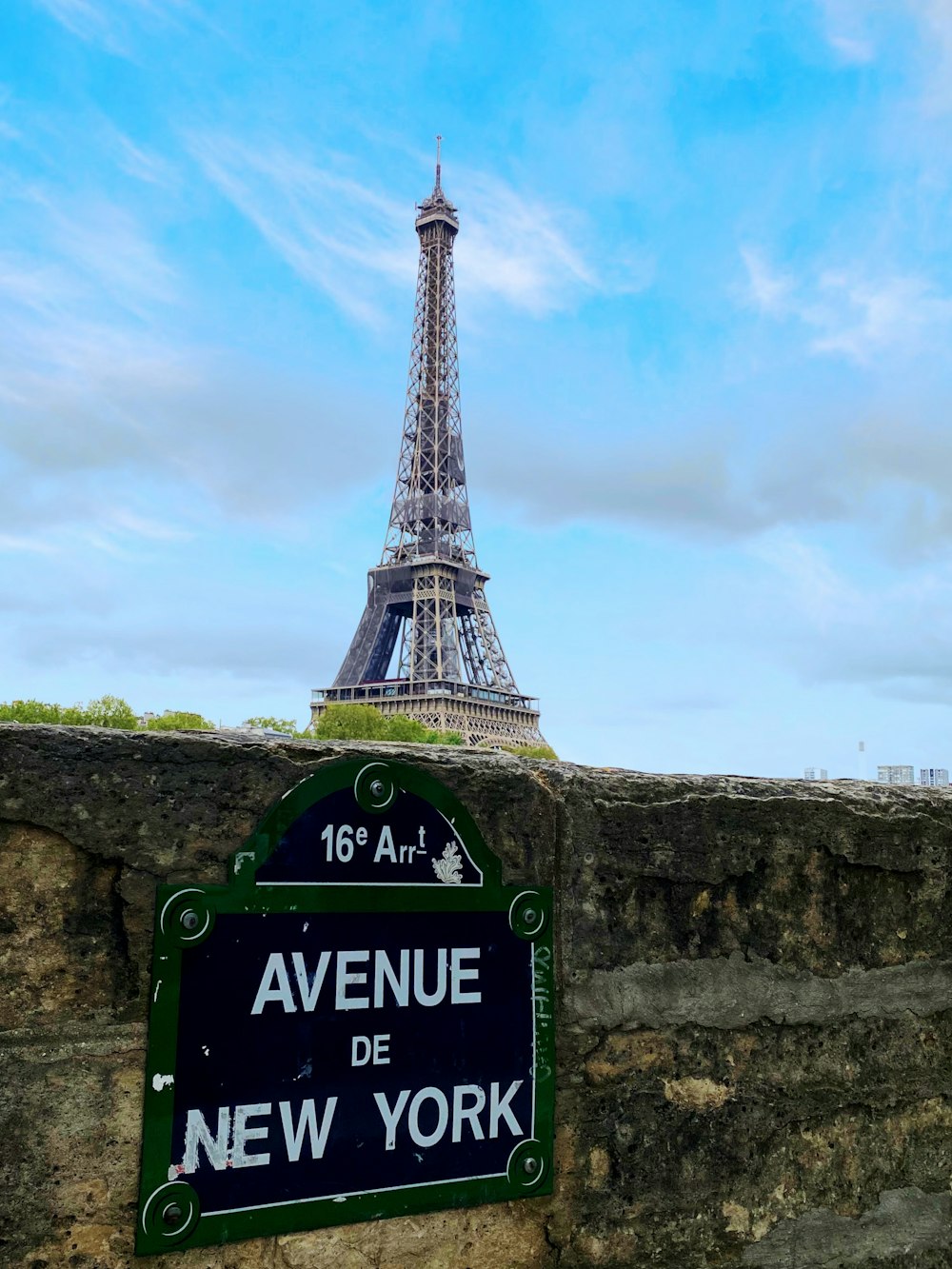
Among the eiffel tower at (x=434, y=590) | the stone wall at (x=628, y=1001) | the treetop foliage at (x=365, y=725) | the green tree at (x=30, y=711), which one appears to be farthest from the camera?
the eiffel tower at (x=434, y=590)

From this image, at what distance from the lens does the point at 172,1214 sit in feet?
5.86

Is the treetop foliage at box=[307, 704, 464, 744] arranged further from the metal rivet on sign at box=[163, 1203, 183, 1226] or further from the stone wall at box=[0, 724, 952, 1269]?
the metal rivet on sign at box=[163, 1203, 183, 1226]

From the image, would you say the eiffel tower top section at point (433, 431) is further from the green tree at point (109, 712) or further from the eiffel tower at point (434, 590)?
the green tree at point (109, 712)

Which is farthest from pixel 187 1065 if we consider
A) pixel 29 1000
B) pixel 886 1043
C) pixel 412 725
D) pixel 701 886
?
pixel 412 725

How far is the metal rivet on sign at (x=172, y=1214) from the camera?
5.84ft

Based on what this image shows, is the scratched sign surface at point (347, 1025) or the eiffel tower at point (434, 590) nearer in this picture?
the scratched sign surface at point (347, 1025)

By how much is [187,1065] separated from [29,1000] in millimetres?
272

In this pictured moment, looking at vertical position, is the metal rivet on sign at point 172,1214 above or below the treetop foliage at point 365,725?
below

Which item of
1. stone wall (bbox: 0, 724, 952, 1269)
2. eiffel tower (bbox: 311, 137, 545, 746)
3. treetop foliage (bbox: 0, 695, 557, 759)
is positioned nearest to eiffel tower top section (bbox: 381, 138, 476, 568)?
eiffel tower (bbox: 311, 137, 545, 746)

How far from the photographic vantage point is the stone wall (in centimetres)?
178

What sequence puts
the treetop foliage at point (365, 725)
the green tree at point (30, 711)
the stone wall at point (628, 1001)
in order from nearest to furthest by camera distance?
the stone wall at point (628, 1001)
the green tree at point (30, 711)
the treetop foliage at point (365, 725)

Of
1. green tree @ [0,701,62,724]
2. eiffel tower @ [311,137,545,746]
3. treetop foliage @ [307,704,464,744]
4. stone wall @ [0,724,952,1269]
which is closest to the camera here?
stone wall @ [0,724,952,1269]

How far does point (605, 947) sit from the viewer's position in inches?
89.1

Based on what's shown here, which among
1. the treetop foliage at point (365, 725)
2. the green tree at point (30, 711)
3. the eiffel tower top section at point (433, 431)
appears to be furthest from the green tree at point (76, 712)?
the eiffel tower top section at point (433, 431)
